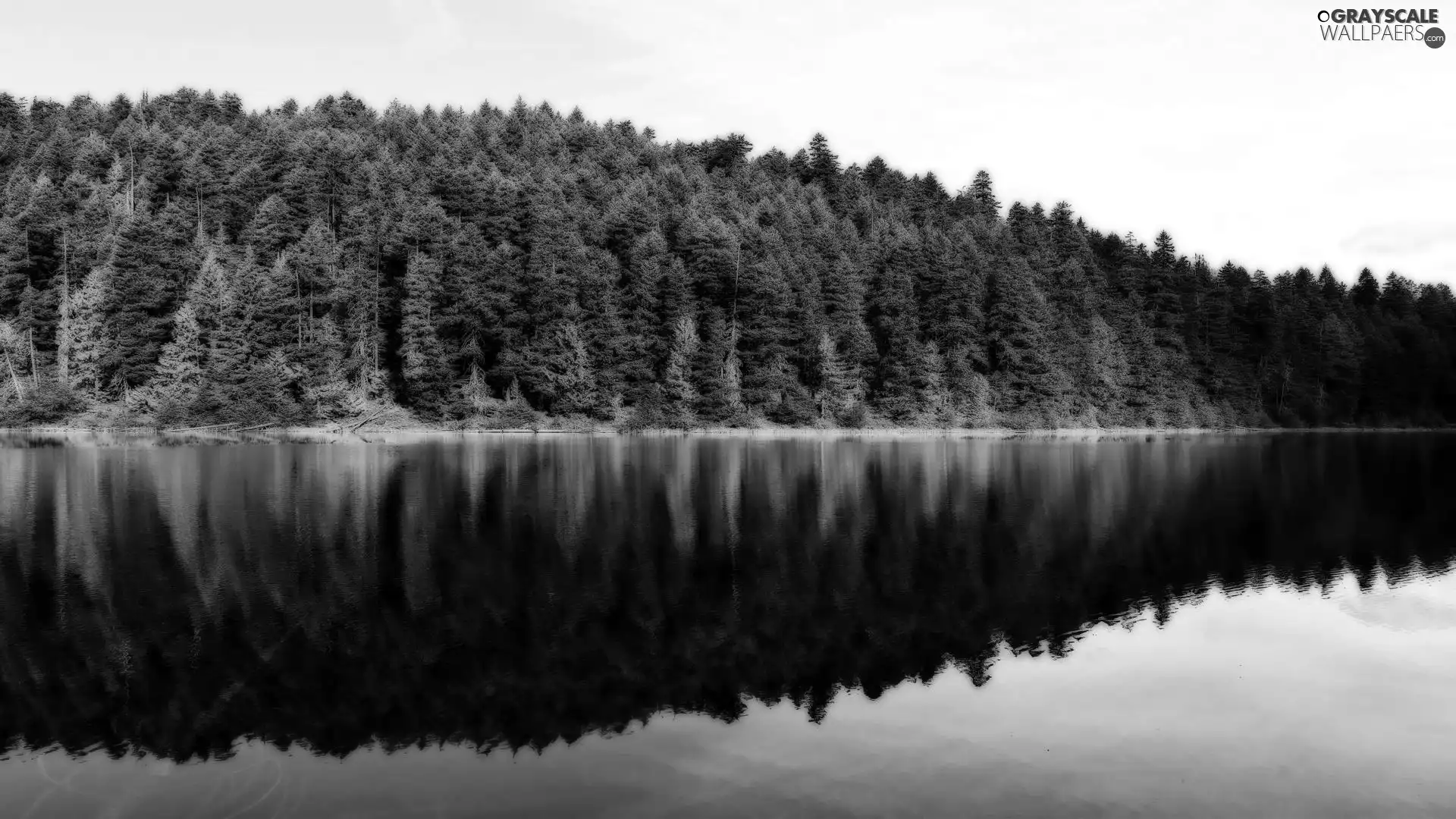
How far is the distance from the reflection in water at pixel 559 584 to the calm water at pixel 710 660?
3.5 inches

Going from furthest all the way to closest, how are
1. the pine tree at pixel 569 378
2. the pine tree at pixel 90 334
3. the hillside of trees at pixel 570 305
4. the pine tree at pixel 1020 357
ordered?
the pine tree at pixel 1020 357
the pine tree at pixel 569 378
the hillside of trees at pixel 570 305
the pine tree at pixel 90 334

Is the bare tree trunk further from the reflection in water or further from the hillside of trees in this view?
the reflection in water

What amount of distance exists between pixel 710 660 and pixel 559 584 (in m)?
5.24

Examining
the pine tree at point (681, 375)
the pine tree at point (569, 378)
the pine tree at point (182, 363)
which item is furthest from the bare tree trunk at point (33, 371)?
the pine tree at point (681, 375)

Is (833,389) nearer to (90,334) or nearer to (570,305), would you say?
(570,305)

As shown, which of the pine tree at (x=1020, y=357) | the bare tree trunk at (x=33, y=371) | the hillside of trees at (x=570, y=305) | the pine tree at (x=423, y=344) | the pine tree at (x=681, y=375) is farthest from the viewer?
the pine tree at (x=1020, y=357)

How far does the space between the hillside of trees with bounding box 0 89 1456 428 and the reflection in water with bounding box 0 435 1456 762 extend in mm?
40005

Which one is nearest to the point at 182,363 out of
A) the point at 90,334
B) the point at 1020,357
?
the point at 90,334

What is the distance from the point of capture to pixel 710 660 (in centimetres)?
1392

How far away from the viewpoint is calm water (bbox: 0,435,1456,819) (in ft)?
32.4

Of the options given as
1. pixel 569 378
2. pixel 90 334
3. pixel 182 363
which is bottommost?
pixel 569 378

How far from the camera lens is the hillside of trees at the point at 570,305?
76375 mm

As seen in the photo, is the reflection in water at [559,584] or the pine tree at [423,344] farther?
the pine tree at [423,344]

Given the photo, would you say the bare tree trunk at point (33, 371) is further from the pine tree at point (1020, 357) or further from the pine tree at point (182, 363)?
the pine tree at point (1020, 357)
